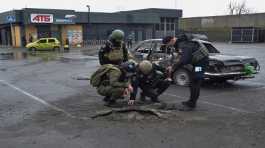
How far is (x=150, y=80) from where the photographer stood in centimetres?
750

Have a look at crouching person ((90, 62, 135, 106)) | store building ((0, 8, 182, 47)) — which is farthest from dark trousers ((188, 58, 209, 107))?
store building ((0, 8, 182, 47))

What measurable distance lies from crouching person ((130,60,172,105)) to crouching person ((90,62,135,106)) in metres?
0.19

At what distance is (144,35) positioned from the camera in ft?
187

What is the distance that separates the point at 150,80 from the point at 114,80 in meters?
0.96

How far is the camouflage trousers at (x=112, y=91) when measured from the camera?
6984 millimetres

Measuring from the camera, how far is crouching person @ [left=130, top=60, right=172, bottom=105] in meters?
7.22

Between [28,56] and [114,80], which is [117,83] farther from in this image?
[28,56]

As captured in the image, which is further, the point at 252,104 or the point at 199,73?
the point at 252,104

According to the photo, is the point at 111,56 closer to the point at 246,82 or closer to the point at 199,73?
the point at 199,73

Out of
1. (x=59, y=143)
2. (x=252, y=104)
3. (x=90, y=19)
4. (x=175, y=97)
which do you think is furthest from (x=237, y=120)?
(x=90, y=19)

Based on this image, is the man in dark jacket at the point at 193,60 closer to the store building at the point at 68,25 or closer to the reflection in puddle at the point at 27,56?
the reflection in puddle at the point at 27,56

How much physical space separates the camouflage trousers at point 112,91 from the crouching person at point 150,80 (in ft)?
0.89

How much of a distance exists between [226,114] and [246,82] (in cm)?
486

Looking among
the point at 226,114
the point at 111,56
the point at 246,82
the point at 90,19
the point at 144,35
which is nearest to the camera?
the point at 226,114
